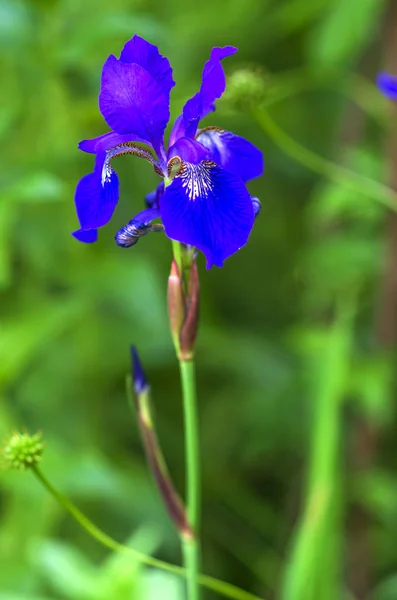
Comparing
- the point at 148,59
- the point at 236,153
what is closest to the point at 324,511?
the point at 236,153

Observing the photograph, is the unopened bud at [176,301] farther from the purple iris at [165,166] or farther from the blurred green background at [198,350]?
the blurred green background at [198,350]

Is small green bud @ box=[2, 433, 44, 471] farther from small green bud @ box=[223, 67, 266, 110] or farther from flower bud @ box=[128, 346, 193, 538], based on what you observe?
small green bud @ box=[223, 67, 266, 110]

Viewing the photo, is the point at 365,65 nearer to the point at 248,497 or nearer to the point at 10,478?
the point at 248,497

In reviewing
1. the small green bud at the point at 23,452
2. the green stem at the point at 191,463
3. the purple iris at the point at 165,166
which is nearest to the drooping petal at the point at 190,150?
the purple iris at the point at 165,166

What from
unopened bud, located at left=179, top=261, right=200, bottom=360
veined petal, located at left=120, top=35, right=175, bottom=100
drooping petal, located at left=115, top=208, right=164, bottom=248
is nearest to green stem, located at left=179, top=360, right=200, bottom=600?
unopened bud, located at left=179, top=261, right=200, bottom=360

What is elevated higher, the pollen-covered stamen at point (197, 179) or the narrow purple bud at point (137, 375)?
the pollen-covered stamen at point (197, 179)

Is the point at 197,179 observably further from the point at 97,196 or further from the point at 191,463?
the point at 191,463
